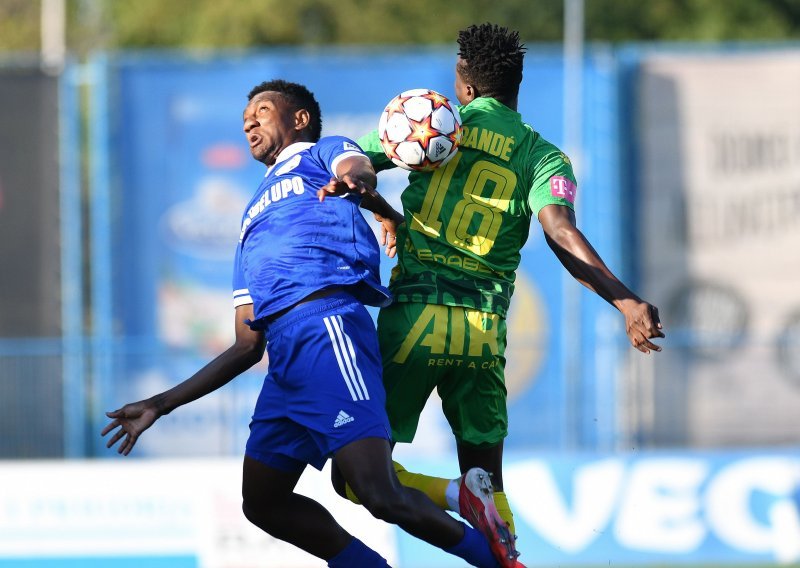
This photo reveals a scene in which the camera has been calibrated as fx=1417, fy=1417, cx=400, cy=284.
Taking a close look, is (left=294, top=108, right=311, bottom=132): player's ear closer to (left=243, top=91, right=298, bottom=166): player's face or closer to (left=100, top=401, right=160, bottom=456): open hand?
(left=243, top=91, right=298, bottom=166): player's face

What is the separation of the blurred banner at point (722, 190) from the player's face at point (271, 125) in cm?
1285

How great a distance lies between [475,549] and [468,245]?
51.8 inches

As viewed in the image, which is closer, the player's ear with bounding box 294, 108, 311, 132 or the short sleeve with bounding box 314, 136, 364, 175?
the short sleeve with bounding box 314, 136, 364, 175

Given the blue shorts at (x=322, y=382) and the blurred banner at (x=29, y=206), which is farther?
the blurred banner at (x=29, y=206)

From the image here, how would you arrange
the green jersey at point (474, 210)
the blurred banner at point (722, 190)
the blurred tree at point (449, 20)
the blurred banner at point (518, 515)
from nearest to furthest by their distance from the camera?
the green jersey at point (474, 210) < the blurred banner at point (518, 515) < the blurred banner at point (722, 190) < the blurred tree at point (449, 20)

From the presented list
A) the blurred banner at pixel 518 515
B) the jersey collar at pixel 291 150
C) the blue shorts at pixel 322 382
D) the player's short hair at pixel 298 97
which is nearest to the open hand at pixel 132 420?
the blue shorts at pixel 322 382

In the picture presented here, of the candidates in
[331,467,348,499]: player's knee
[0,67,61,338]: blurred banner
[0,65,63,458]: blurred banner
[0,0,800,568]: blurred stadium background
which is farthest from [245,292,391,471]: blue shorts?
[0,67,61,338]: blurred banner

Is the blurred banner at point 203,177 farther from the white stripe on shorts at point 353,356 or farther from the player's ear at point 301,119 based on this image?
the white stripe on shorts at point 353,356

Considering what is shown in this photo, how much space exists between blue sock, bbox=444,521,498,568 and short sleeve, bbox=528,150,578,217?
4.58 feet

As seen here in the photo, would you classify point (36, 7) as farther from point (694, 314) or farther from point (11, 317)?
point (694, 314)

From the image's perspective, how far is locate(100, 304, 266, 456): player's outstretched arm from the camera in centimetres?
629

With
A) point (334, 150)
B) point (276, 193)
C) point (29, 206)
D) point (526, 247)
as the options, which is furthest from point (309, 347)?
point (29, 206)

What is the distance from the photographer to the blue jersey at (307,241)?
610 cm

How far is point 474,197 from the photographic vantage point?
6.21m
